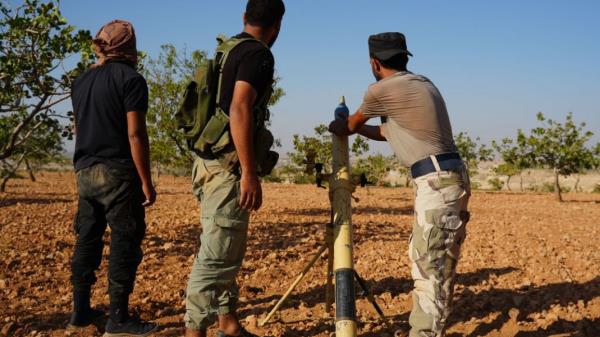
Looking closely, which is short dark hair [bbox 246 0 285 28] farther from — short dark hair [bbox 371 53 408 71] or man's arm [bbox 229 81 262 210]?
short dark hair [bbox 371 53 408 71]

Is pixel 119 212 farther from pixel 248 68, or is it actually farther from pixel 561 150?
pixel 561 150

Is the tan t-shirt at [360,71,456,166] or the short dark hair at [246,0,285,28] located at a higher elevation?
the short dark hair at [246,0,285,28]

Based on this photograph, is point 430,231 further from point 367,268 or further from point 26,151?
point 26,151

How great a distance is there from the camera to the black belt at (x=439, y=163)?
2.93 metres

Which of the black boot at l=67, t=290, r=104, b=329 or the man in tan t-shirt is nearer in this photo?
the man in tan t-shirt

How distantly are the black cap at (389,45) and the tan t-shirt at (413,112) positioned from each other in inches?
4.7

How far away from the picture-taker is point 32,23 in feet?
18.7

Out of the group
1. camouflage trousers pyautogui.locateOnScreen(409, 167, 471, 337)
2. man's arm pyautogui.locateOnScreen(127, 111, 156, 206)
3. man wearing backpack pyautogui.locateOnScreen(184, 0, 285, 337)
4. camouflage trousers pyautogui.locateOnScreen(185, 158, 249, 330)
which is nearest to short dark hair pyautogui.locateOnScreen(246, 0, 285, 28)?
man wearing backpack pyautogui.locateOnScreen(184, 0, 285, 337)

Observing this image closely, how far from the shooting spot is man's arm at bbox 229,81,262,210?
2.68 metres

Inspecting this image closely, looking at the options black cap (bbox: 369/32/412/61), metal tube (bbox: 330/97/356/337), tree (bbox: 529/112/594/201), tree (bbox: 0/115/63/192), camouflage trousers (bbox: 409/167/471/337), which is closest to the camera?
metal tube (bbox: 330/97/356/337)

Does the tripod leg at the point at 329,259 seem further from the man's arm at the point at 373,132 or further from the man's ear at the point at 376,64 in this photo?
the man's ear at the point at 376,64

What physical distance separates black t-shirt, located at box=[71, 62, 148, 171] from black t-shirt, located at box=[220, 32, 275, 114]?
0.73 metres

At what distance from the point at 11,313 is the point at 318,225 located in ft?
19.2

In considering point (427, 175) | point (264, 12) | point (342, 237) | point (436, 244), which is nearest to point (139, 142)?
point (264, 12)
